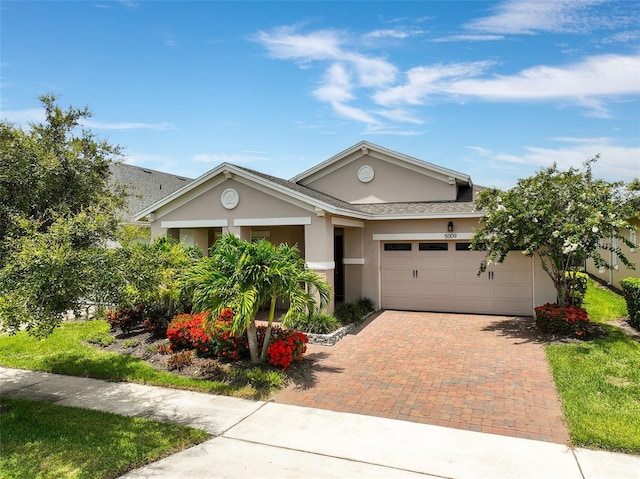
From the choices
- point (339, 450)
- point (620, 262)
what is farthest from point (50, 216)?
point (620, 262)

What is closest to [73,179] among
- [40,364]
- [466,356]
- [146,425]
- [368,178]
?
[146,425]

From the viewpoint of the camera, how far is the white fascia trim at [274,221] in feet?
38.8

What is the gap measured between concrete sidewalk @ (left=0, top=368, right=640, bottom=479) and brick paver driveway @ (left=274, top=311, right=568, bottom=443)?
0.39m

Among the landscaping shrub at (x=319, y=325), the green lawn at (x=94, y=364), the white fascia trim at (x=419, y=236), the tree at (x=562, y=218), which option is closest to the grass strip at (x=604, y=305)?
the tree at (x=562, y=218)

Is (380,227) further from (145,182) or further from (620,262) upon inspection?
(145,182)

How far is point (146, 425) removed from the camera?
5.66 metres

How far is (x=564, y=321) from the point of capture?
9734mm

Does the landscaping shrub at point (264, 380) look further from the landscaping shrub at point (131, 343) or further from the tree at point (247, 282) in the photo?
the landscaping shrub at point (131, 343)

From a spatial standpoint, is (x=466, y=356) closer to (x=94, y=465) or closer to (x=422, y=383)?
(x=422, y=383)

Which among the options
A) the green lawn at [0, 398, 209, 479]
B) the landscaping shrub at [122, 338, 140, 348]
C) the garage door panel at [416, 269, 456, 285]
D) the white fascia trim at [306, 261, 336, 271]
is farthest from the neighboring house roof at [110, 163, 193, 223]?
the green lawn at [0, 398, 209, 479]

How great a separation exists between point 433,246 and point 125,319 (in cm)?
1008

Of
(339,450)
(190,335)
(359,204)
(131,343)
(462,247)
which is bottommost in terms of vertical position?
(339,450)

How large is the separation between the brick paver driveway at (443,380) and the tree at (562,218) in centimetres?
233

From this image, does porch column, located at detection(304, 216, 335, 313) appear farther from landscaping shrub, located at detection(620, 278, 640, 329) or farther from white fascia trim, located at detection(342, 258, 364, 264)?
landscaping shrub, located at detection(620, 278, 640, 329)
